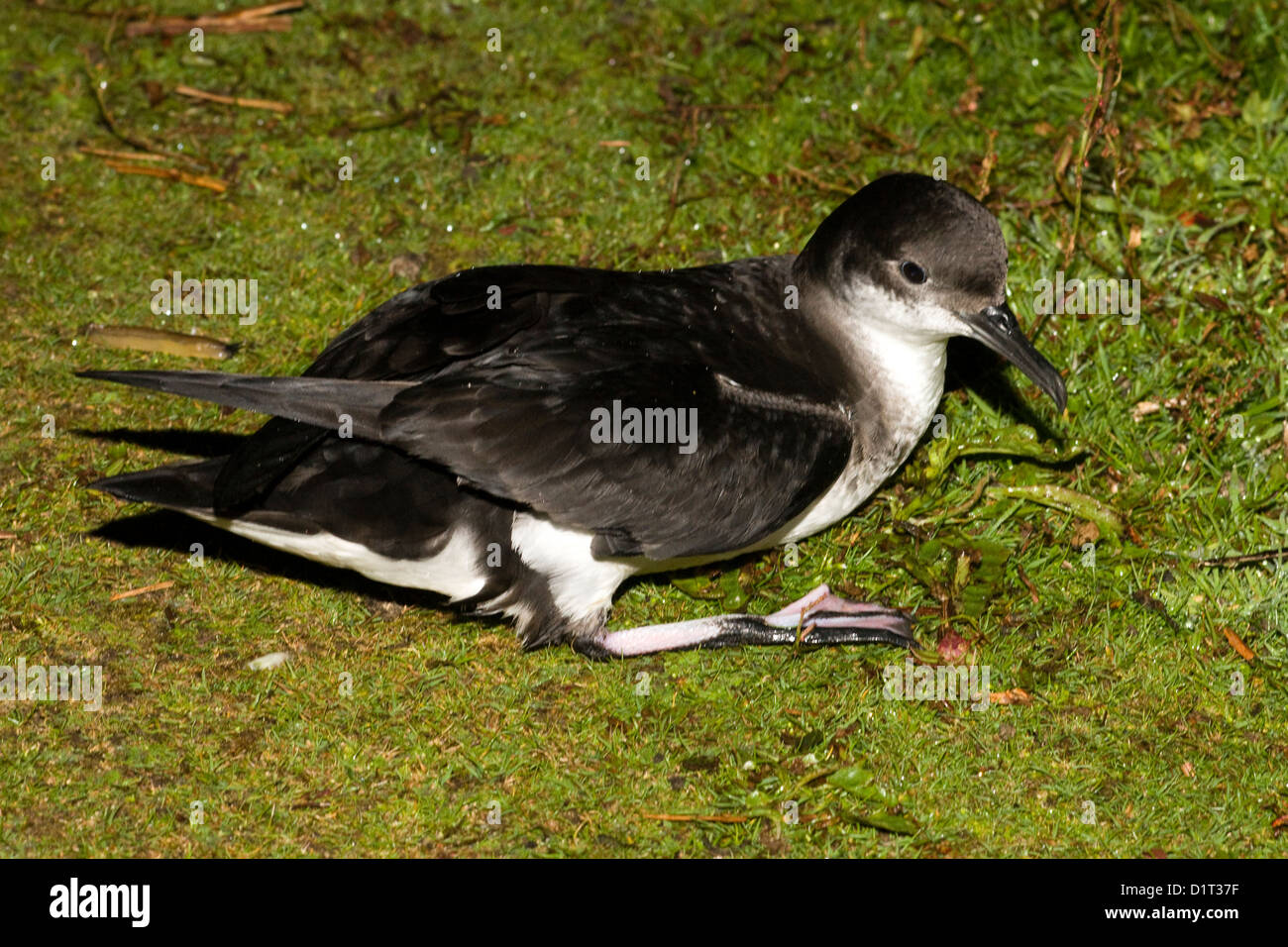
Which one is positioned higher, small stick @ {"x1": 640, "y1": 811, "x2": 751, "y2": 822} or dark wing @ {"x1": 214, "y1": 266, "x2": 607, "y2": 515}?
dark wing @ {"x1": 214, "y1": 266, "x2": 607, "y2": 515}

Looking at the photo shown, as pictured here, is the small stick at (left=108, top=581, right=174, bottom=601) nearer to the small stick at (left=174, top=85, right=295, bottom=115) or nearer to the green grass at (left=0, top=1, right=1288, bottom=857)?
the green grass at (left=0, top=1, right=1288, bottom=857)

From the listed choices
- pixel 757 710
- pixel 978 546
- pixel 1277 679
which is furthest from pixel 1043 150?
pixel 757 710

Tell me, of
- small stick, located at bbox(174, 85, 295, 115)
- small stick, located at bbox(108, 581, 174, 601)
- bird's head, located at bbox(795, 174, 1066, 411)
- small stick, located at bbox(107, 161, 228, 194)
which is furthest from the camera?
small stick, located at bbox(174, 85, 295, 115)

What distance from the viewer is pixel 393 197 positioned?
6.20m

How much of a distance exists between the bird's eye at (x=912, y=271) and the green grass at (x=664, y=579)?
30.8 inches

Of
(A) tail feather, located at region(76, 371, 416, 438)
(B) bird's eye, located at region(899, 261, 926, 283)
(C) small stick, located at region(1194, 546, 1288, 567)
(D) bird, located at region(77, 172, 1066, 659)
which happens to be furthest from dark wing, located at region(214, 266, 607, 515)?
(C) small stick, located at region(1194, 546, 1288, 567)

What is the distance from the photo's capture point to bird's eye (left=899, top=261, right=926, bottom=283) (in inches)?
178

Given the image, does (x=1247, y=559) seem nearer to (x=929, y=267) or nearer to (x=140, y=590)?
(x=929, y=267)

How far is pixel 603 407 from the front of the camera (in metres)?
4.09

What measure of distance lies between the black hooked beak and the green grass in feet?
A: 1.92

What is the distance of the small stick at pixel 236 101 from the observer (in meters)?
6.59

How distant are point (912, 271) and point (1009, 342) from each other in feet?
1.24

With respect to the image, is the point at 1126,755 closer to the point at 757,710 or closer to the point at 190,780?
the point at 757,710

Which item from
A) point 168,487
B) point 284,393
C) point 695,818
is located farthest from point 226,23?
point 695,818
